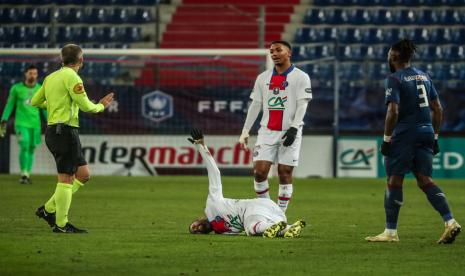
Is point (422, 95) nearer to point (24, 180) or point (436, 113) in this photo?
point (436, 113)

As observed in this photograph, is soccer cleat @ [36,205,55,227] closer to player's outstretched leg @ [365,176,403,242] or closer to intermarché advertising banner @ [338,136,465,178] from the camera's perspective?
player's outstretched leg @ [365,176,403,242]

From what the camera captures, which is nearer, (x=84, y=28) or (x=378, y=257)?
(x=378, y=257)

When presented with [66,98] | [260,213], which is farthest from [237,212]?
[66,98]

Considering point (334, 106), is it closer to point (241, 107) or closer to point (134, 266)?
point (241, 107)

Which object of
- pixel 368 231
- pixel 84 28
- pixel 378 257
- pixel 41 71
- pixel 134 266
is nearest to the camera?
pixel 134 266

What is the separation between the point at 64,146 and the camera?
1168 cm

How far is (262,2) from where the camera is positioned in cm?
3144

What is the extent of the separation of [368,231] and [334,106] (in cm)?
1276

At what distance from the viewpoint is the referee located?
1163 centimetres

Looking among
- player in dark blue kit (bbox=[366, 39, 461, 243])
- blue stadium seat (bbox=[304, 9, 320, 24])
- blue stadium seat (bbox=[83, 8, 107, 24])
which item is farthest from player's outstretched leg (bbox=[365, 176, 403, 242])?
blue stadium seat (bbox=[83, 8, 107, 24])

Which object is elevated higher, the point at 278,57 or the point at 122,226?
the point at 278,57

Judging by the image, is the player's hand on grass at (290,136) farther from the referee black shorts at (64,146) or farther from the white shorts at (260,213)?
the referee black shorts at (64,146)

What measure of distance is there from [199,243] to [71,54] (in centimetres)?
242

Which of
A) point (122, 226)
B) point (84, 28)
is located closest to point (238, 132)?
point (84, 28)
